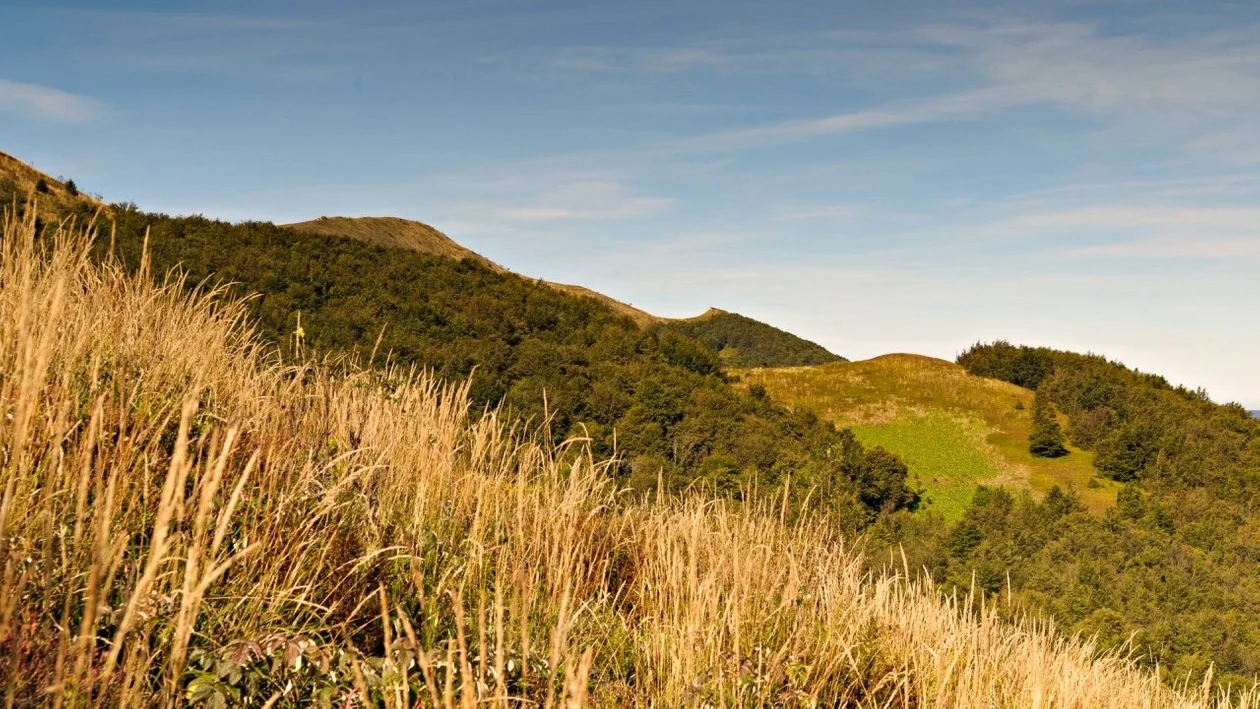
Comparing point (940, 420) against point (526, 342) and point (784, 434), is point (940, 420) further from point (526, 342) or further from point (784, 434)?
point (526, 342)

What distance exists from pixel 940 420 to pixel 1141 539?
57.5 ft

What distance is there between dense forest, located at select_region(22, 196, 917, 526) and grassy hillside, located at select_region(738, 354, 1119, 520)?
15.6ft

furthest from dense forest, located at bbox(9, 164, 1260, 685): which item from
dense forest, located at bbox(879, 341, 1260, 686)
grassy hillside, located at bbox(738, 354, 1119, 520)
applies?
grassy hillside, located at bbox(738, 354, 1119, 520)

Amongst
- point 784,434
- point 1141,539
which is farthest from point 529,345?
point 1141,539

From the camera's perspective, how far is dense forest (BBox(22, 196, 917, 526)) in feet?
141

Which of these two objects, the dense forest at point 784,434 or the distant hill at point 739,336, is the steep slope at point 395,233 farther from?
the dense forest at point 784,434

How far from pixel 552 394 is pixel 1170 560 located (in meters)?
42.3

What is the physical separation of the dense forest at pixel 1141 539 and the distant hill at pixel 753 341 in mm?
85165

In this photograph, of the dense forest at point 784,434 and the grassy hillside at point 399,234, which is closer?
the dense forest at point 784,434

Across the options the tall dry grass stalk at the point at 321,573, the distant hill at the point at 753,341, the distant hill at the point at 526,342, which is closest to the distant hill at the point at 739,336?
the distant hill at the point at 753,341

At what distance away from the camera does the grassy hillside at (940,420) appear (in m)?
56.7

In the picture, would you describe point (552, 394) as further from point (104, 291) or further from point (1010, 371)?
point (1010, 371)

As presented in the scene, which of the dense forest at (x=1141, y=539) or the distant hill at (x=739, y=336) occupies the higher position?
the distant hill at (x=739, y=336)

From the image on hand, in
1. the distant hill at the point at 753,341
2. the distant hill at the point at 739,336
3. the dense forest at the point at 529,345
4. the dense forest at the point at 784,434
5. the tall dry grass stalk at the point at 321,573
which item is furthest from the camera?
the distant hill at the point at 753,341
